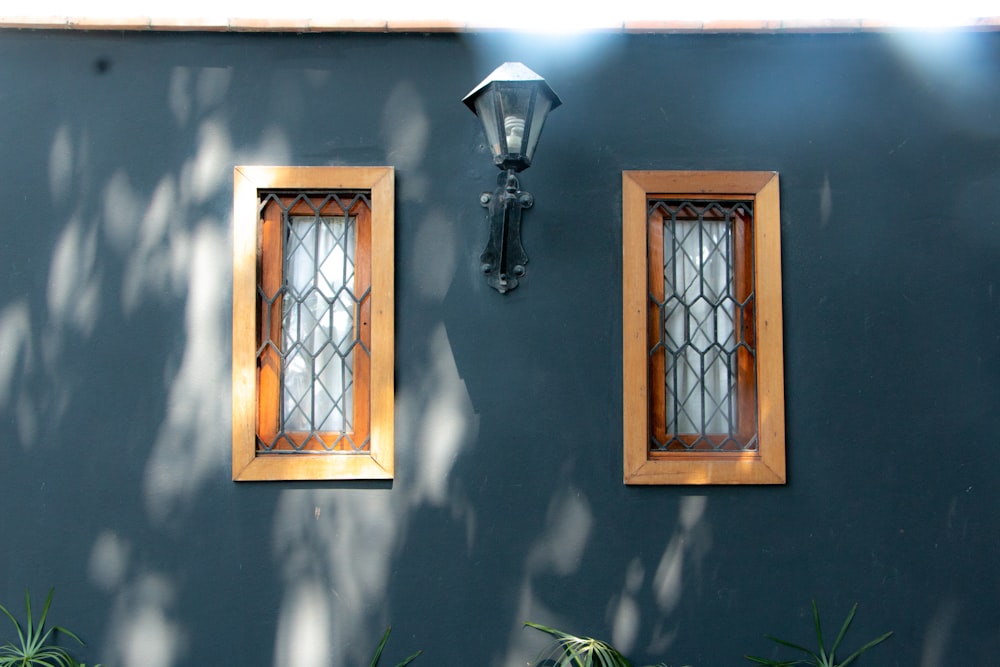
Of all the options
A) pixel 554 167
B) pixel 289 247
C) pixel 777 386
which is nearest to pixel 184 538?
pixel 289 247

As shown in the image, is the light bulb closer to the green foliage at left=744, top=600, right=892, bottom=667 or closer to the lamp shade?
the lamp shade

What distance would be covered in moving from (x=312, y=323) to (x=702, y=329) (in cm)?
164

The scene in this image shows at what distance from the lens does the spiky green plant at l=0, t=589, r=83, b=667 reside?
350cm

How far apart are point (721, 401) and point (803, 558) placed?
721 millimetres

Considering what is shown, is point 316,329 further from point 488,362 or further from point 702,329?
point 702,329

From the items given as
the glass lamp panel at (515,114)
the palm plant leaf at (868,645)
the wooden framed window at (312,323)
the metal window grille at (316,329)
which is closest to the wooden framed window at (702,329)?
the glass lamp panel at (515,114)

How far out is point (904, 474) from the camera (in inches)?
146

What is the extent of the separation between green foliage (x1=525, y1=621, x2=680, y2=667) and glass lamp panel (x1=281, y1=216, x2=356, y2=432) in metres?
1.22

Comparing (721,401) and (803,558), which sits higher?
(721,401)

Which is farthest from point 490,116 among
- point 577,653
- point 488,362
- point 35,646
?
point 35,646

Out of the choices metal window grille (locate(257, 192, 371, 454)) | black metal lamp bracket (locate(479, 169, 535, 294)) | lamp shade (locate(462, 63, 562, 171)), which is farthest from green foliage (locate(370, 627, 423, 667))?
lamp shade (locate(462, 63, 562, 171))

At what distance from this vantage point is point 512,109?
336cm

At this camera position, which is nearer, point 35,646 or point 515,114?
point 515,114

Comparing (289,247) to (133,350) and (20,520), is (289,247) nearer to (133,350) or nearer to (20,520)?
(133,350)
